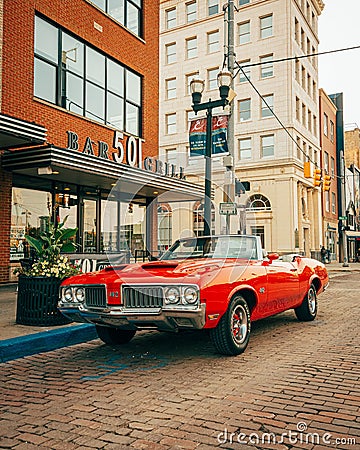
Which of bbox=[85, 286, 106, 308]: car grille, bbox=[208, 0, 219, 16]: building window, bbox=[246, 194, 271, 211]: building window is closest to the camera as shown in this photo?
bbox=[85, 286, 106, 308]: car grille

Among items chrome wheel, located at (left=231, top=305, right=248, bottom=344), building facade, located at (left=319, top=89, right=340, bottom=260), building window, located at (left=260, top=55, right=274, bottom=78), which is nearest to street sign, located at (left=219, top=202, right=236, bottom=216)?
chrome wheel, located at (left=231, top=305, right=248, bottom=344)

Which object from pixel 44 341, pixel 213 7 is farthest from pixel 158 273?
pixel 213 7

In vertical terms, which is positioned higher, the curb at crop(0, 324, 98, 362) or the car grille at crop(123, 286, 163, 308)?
the car grille at crop(123, 286, 163, 308)

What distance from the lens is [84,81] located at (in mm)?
15570

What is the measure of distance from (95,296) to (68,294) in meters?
0.51

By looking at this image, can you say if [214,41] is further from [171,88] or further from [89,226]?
[89,226]

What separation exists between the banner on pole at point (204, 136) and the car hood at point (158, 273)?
7112 millimetres

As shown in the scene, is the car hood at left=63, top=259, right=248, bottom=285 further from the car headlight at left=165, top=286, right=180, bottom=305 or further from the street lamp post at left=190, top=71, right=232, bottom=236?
the street lamp post at left=190, top=71, right=232, bottom=236

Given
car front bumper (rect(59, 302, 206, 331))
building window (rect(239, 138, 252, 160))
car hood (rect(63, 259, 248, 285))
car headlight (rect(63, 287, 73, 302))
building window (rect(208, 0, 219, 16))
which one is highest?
building window (rect(208, 0, 219, 16))

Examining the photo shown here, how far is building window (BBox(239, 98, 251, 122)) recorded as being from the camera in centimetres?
3961

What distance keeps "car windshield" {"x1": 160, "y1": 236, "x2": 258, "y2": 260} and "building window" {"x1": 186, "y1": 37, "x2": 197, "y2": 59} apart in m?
38.8

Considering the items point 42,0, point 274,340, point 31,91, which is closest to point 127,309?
point 274,340

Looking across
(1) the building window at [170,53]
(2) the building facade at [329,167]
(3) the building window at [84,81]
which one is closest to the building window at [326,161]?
(2) the building facade at [329,167]

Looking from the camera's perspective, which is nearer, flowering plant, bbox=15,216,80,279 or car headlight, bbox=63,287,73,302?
car headlight, bbox=63,287,73,302
